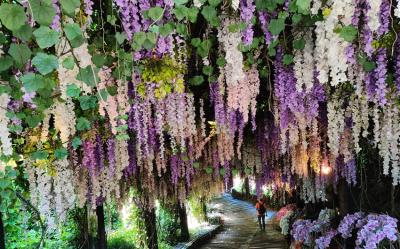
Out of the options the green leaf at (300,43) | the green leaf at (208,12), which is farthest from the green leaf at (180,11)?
the green leaf at (300,43)

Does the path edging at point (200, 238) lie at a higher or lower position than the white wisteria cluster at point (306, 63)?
lower

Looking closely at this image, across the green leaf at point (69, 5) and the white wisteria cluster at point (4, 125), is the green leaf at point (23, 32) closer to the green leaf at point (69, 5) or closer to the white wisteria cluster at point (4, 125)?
the green leaf at point (69, 5)

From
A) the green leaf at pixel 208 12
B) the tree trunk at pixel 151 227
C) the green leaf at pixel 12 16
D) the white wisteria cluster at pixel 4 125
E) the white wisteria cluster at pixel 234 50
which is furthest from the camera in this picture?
the tree trunk at pixel 151 227

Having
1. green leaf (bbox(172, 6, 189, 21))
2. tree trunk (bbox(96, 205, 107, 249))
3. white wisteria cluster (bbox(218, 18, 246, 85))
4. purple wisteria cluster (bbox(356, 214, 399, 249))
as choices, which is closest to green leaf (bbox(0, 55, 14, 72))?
green leaf (bbox(172, 6, 189, 21))

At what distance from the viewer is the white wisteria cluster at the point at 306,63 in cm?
299

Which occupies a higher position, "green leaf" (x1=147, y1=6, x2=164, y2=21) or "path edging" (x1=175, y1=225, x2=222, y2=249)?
"green leaf" (x1=147, y1=6, x2=164, y2=21)

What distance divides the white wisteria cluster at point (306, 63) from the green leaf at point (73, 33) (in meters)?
1.77

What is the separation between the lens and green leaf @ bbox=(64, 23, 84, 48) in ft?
5.84

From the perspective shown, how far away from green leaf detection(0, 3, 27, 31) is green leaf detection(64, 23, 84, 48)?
24 cm

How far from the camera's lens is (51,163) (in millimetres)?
4488

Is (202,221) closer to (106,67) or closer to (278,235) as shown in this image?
(278,235)

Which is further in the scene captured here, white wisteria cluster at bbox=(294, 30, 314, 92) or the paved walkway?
the paved walkway

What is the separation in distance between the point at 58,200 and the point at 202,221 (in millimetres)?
14228

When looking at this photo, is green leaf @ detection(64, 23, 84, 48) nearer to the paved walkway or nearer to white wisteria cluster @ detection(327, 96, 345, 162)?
white wisteria cluster @ detection(327, 96, 345, 162)
